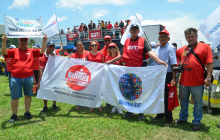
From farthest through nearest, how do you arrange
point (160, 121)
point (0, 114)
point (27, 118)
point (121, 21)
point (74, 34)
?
point (74, 34)
point (121, 21)
point (0, 114)
point (27, 118)
point (160, 121)

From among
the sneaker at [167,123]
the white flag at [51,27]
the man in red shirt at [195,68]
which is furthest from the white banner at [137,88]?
the white flag at [51,27]

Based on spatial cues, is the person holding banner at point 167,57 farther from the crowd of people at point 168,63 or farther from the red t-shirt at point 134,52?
the red t-shirt at point 134,52

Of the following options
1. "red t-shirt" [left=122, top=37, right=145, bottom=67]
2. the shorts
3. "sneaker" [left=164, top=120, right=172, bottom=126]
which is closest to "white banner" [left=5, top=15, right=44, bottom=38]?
the shorts

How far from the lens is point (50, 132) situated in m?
3.31

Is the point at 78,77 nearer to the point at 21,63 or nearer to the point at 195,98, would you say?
the point at 21,63

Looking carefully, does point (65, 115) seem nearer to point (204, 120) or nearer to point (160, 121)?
point (160, 121)

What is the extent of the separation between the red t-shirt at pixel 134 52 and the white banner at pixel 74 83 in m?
0.73

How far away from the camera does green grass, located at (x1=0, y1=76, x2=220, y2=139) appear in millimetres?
3123

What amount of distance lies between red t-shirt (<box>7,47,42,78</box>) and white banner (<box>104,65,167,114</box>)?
2019 mm

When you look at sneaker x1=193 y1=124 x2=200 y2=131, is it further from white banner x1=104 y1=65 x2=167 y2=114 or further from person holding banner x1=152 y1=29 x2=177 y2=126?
white banner x1=104 y1=65 x2=167 y2=114

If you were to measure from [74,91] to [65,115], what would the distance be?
2.33 feet

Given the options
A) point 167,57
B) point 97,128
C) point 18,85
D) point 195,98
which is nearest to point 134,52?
point 167,57

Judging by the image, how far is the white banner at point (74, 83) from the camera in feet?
14.1

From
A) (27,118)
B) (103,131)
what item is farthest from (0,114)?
(103,131)
